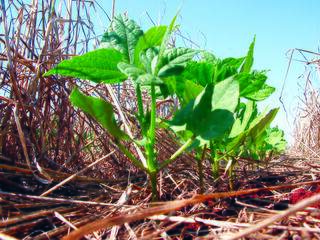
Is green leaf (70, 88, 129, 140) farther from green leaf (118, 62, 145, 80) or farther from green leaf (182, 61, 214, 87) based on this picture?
green leaf (182, 61, 214, 87)

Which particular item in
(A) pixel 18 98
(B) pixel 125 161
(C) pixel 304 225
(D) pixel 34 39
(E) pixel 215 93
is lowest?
(C) pixel 304 225

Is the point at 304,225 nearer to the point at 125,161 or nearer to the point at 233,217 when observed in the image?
the point at 233,217

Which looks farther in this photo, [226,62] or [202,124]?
[226,62]

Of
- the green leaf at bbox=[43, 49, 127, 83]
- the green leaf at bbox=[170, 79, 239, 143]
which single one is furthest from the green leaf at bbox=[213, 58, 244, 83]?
the green leaf at bbox=[43, 49, 127, 83]

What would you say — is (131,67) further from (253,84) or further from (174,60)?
(253,84)

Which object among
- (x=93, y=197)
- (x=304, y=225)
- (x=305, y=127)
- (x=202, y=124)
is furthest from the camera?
(x=305, y=127)

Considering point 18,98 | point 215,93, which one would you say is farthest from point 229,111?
point 18,98

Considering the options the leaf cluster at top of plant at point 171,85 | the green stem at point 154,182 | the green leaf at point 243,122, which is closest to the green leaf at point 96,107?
the leaf cluster at top of plant at point 171,85

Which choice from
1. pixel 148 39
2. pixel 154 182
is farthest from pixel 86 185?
pixel 148 39

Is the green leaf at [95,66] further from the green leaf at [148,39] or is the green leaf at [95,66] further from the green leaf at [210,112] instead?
the green leaf at [210,112]
